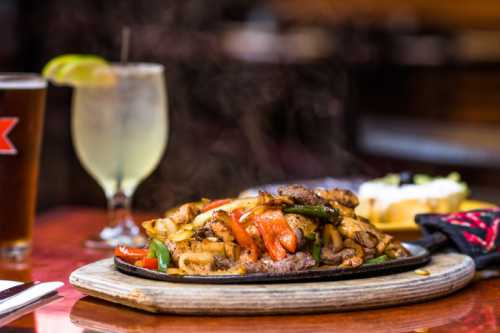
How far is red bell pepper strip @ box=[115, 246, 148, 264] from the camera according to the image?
1.68 meters

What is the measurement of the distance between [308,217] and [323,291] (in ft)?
0.53

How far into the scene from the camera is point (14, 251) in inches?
85.1

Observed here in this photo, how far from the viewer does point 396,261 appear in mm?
1691

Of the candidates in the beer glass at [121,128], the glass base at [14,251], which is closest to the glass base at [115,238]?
the beer glass at [121,128]

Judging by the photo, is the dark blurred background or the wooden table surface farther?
the dark blurred background

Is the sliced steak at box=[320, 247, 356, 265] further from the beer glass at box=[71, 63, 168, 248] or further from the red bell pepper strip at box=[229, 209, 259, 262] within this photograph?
the beer glass at box=[71, 63, 168, 248]

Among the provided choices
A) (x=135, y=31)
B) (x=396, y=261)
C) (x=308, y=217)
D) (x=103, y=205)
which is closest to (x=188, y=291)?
(x=308, y=217)

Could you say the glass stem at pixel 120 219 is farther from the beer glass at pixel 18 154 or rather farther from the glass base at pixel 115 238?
the beer glass at pixel 18 154

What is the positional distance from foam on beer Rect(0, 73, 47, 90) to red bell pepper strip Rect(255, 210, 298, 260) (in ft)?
2.54

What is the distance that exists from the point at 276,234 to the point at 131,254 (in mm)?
267

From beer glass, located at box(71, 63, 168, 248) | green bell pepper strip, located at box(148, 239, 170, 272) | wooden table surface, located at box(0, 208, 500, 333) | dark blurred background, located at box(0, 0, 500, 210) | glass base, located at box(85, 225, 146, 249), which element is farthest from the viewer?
dark blurred background, located at box(0, 0, 500, 210)

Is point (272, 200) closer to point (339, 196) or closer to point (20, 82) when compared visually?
point (339, 196)

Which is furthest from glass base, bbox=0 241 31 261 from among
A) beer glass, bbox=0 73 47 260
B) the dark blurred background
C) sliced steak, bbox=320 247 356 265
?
the dark blurred background

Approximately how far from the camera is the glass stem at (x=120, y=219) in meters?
2.43
